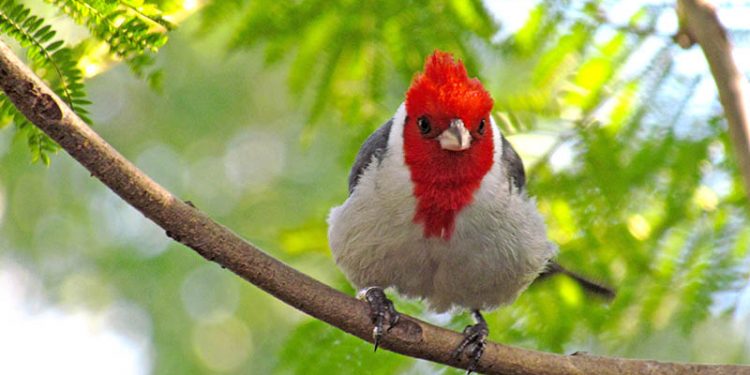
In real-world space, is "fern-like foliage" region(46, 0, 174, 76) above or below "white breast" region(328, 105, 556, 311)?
below

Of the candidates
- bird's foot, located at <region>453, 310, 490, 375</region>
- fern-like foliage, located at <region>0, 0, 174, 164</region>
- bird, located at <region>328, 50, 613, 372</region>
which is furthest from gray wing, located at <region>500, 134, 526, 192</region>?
fern-like foliage, located at <region>0, 0, 174, 164</region>

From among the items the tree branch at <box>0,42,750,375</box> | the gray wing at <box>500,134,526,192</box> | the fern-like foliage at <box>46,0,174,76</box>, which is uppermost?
the gray wing at <box>500,134,526,192</box>

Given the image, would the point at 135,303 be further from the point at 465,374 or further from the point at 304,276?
the point at 304,276

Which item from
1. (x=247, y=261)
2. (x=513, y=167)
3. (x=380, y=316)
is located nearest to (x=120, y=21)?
(x=247, y=261)

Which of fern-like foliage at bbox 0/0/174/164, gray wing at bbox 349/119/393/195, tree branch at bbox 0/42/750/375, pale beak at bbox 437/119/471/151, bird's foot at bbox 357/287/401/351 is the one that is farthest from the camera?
gray wing at bbox 349/119/393/195

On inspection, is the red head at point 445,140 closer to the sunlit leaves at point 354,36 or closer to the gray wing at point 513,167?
the gray wing at point 513,167

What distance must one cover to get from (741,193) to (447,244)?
49.2 inches

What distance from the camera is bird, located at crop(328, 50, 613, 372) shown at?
11.1 ft

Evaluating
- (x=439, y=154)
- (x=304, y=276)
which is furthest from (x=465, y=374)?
(x=304, y=276)

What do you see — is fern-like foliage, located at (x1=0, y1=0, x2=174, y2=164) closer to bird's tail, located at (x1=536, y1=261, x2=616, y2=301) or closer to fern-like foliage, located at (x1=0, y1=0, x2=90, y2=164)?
fern-like foliage, located at (x1=0, y1=0, x2=90, y2=164)

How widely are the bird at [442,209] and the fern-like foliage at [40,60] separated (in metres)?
1.21

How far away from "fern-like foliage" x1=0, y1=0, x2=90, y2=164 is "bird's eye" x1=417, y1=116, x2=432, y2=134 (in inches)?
48.8

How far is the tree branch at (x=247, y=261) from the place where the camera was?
2.21 m

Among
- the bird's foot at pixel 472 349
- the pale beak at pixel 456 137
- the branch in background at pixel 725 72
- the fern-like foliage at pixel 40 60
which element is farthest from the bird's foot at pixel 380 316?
the branch in background at pixel 725 72
